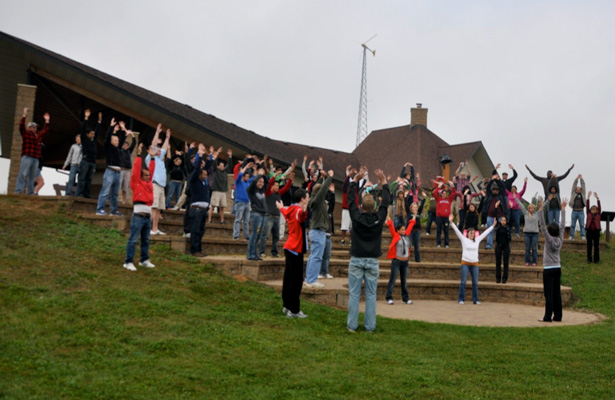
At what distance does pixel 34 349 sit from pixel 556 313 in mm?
8878

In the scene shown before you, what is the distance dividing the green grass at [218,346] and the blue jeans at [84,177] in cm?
350

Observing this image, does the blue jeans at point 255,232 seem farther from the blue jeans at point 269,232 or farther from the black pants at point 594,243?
the black pants at point 594,243

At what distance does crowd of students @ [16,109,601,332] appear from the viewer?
27.8 feet

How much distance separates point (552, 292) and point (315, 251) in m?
4.48

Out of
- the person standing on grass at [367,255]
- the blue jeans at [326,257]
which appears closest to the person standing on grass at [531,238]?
the blue jeans at [326,257]

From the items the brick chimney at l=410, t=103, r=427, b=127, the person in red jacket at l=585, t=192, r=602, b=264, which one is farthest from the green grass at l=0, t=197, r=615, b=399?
the brick chimney at l=410, t=103, r=427, b=127

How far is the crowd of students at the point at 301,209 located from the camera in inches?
333

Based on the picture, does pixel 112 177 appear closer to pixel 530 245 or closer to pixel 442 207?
pixel 442 207

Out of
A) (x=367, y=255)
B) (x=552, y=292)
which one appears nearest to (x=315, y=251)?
(x=367, y=255)

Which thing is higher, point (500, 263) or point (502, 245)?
point (502, 245)

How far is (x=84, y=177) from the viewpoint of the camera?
1352 cm

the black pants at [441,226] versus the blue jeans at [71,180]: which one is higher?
the blue jeans at [71,180]

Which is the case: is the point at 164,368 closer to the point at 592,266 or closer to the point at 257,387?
the point at 257,387

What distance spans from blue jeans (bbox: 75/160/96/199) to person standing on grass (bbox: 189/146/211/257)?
134 inches
